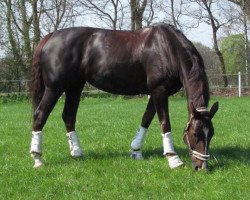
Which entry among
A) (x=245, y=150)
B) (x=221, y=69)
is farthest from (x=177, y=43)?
(x=221, y=69)

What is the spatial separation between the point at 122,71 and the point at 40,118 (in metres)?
1.41

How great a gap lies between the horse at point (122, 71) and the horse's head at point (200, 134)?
0.03 m

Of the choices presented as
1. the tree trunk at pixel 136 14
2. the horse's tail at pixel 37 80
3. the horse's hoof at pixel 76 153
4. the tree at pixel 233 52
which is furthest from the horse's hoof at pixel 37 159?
the tree at pixel 233 52

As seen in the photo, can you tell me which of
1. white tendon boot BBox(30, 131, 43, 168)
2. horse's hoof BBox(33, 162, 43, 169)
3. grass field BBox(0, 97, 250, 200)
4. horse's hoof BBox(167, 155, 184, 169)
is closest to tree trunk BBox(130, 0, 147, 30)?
grass field BBox(0, 97, 250, 200)

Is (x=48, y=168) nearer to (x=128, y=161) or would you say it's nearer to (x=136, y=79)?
(x=128, y=161)

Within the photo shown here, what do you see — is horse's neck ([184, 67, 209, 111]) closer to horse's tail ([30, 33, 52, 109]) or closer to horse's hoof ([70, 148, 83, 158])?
horse's hoof ([70, 148, 83, 158])

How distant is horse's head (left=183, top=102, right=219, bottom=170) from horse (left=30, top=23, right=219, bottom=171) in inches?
1.0

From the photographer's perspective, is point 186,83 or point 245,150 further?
point 245,150

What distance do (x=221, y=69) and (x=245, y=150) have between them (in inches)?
1115

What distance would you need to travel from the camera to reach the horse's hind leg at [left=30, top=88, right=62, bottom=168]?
6.30 metres

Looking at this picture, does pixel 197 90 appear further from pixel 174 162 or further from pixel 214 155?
pixel 214 155

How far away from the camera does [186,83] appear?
5844 mm

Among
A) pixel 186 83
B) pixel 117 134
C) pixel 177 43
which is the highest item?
pixel 177 43

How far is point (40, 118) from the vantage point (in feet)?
21.2
